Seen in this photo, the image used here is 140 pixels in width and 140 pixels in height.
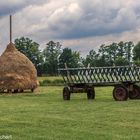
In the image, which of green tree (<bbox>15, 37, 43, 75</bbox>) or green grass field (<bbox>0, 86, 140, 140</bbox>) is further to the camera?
green tree (<bbox>15, 37, 43, 75</bbox>)

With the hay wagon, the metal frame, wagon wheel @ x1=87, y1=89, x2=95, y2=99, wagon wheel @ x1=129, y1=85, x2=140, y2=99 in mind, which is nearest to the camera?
the hay wagon

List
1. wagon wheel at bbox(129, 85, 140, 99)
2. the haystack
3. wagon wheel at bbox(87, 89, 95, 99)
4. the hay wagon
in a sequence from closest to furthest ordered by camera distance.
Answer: the hay wagon → wagon wheel at bbox(129, 85, 140, 99) → wagon wheel at bbox(87, 89, 95, 99) → the haystack

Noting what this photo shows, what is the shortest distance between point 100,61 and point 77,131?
86.7 meters

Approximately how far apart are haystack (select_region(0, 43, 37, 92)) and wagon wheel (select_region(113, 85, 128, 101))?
12.6 metres

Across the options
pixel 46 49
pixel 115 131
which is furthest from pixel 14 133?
pixel 46 49

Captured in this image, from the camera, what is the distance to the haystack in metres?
36.3

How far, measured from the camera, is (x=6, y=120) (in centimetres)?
1533

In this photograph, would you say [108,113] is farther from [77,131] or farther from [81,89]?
[81,89]

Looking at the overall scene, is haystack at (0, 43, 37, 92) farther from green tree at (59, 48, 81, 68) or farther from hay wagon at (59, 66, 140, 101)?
green tree at (59, 48, 81, 68)

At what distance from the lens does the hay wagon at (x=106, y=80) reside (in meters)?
25.5

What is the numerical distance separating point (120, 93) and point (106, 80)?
5.15 ft

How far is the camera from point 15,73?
36969 mm

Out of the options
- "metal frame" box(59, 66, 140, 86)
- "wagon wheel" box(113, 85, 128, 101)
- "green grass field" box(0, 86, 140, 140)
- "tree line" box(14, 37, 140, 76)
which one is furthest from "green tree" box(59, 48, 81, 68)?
"green grass field" box(0, 86, 140, 140)

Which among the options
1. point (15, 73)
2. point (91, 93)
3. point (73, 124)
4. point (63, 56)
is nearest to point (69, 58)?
point (63, 56)
